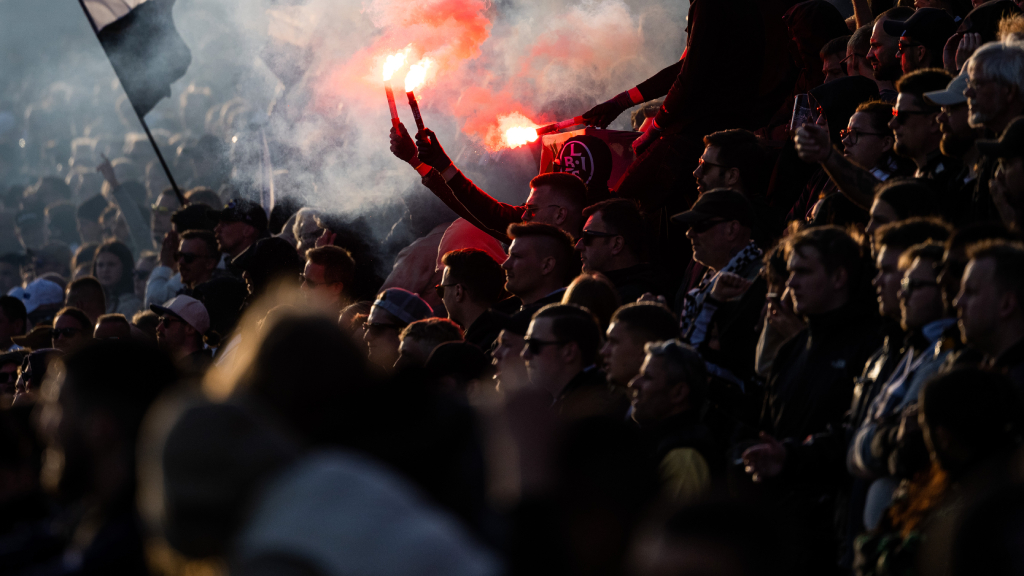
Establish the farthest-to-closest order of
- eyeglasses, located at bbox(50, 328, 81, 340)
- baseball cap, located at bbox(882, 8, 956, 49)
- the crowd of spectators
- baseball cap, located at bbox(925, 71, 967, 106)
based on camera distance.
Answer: eyeglasses, located at bbox(50, 328, 81, 340) → baseball cap, located at bbox(882, 8, 956, 49) → baseball cap, located at bbox(925, 71, 967, 106) → the crowd of spectators

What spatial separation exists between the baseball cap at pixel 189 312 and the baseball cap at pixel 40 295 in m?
3.21

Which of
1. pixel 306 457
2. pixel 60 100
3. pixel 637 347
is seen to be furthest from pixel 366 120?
pixel 60 100

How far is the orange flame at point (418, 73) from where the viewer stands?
301 inches

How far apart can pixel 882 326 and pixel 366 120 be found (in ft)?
21.1

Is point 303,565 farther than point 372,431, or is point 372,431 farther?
point 372,431

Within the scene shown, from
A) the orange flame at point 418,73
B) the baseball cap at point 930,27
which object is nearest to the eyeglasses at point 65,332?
the orange flame at point 418,73

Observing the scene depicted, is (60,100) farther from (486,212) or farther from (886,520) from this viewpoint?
(886,520)

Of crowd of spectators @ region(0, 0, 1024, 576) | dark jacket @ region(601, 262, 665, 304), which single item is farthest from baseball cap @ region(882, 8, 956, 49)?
dark jacket @ region(601, 262, 665, 304)

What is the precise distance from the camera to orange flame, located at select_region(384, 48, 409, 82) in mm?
7387

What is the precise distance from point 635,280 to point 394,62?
2665 millimetres

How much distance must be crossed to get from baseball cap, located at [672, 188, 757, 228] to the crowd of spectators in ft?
0.04

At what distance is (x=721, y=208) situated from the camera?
518 centimetres

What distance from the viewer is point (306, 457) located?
70.4 inches

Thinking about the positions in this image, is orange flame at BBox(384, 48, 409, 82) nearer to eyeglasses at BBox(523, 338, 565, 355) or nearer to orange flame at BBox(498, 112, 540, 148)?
orange flame at BBox(498, 112, 540, 148)
